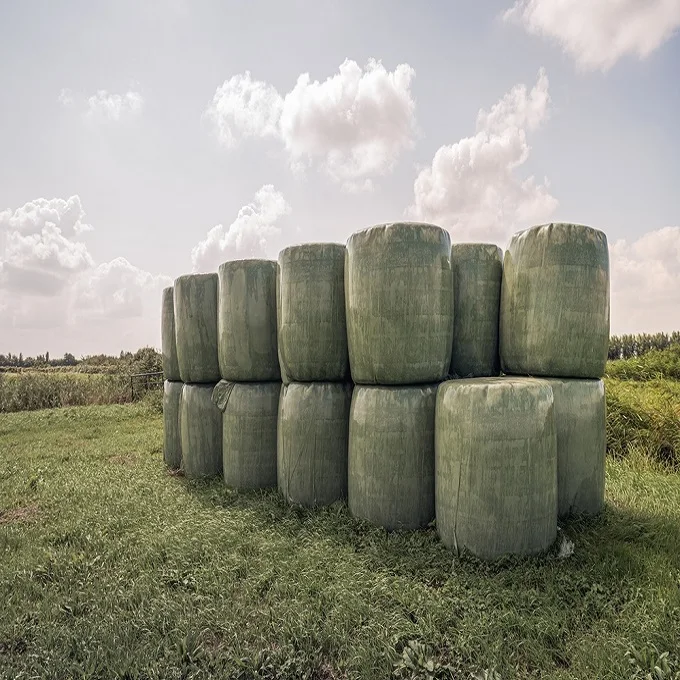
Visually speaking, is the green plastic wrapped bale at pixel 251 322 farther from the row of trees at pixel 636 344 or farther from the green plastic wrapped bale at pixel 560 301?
the row of trees at pixel 636 344

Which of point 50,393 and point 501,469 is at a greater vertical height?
point 501,469

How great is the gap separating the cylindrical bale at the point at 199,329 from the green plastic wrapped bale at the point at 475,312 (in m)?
2.65

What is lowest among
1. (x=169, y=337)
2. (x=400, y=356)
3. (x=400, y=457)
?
(x=400, y=457)

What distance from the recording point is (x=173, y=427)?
236 inches

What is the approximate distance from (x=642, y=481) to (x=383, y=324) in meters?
3.22

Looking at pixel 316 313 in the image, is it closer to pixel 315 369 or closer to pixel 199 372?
pixel 315 369

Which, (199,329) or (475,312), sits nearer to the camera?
(475,312)

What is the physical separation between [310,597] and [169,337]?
425 centimetres

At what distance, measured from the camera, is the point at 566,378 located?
3.65 metres

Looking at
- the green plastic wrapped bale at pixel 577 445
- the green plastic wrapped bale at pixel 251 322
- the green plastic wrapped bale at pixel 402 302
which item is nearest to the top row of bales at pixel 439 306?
the green plastic wrapped bale at pixel 402 302

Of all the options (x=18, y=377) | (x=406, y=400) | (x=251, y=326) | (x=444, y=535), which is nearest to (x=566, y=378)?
(x=406, y=400)

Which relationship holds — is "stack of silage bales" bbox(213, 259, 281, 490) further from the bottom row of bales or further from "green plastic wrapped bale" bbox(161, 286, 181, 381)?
"green plastic wrapped bale" bbox(161, 286, 181, 381)

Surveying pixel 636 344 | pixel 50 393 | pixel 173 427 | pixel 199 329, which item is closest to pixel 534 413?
pixel 199 329

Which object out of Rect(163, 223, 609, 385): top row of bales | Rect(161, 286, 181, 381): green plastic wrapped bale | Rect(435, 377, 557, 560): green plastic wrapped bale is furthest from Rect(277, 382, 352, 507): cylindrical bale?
Rect(161, 286, 181, 381): green plastic wrapped bale
